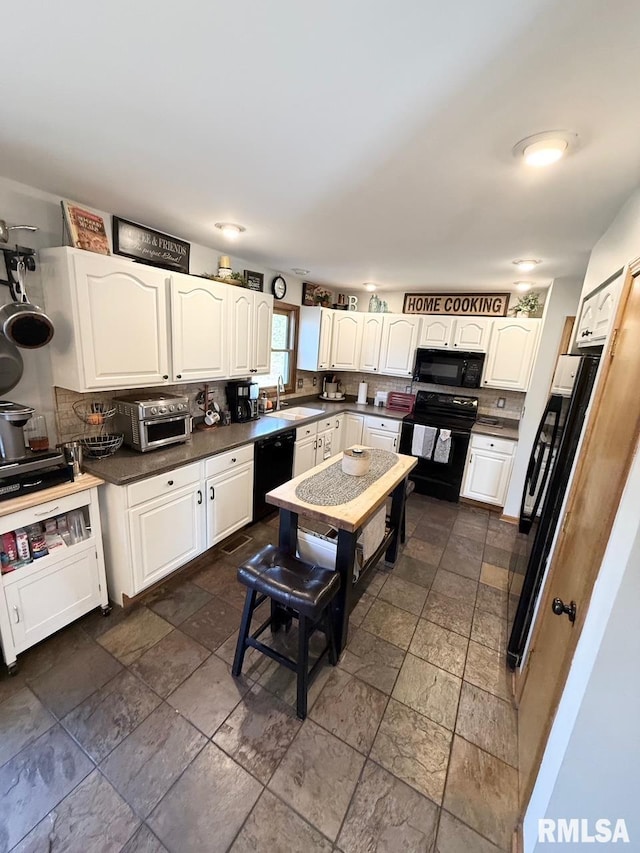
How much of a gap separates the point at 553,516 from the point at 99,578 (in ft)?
8.06

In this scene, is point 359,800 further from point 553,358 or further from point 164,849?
point 553,358

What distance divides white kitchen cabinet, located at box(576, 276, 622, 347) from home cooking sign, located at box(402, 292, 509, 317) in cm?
215

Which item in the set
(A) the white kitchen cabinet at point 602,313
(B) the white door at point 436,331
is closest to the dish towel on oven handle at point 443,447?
(B) the white door at point 436,331

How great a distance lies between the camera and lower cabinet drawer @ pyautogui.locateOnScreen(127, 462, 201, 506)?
6.40ft

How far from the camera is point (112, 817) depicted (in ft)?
3.92

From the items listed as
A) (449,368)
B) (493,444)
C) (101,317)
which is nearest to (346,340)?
(449,368)

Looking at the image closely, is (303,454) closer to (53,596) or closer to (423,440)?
(423,440)

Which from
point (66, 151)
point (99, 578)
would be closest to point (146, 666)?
point (99, 578)

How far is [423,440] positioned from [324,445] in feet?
3.72

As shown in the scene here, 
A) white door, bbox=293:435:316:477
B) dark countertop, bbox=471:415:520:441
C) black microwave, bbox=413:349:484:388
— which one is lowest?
white door, bbox=293:435:316:477

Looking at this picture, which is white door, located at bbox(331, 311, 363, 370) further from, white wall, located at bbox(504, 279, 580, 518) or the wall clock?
white wall, located at bbox(504, 279, 580, 518)

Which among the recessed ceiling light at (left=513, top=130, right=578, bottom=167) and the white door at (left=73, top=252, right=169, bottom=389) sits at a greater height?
the recessed ceiling light at (left=513, top=130, right=578, bottom=167)

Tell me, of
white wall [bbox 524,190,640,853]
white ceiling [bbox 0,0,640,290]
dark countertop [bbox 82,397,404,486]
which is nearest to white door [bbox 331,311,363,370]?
dark countertop [bbox 82,397,404,486]

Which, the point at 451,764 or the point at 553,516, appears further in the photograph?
the point at 553,516
